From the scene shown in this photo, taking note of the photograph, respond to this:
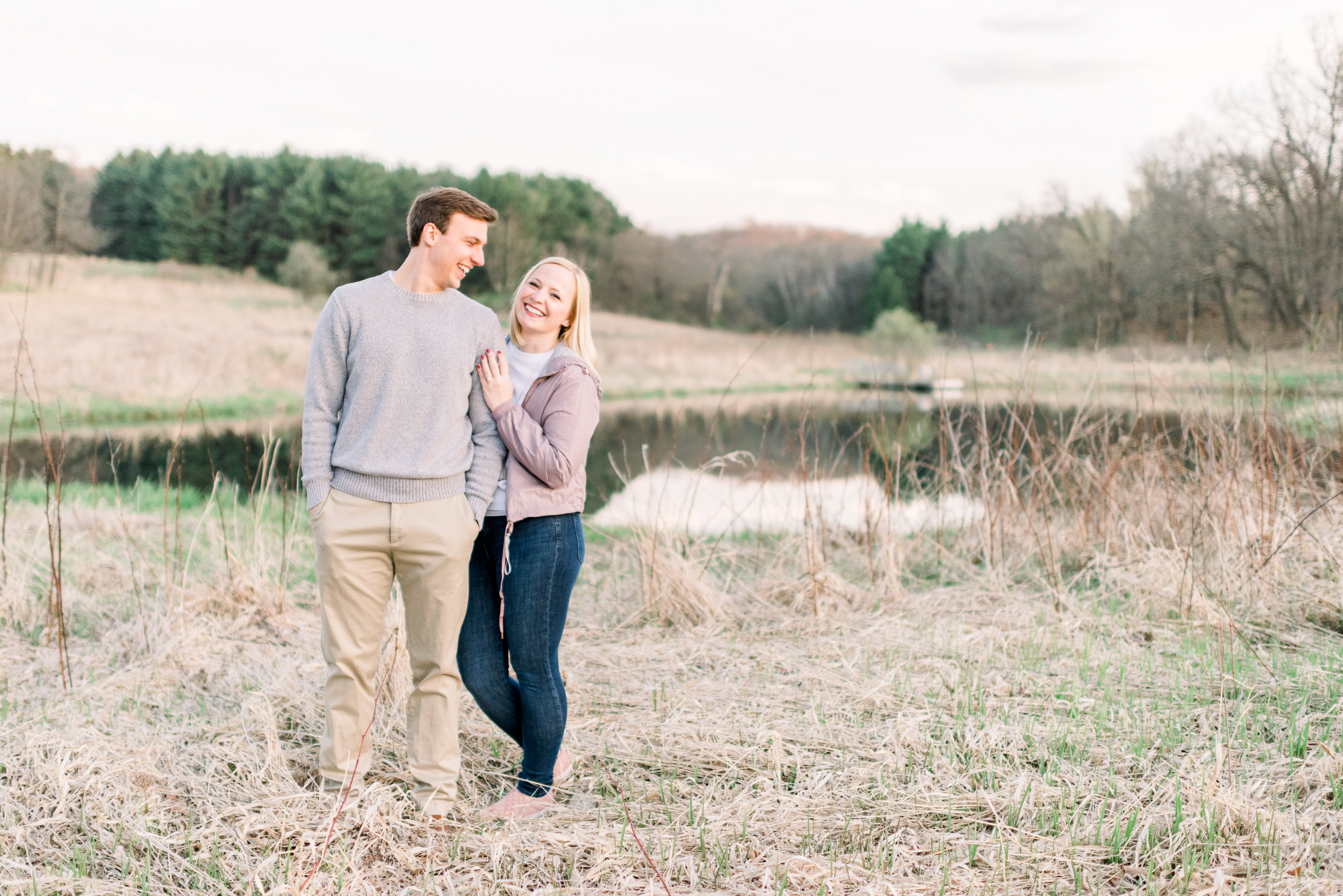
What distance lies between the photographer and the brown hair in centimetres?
221

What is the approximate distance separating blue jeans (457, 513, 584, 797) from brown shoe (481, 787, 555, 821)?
2 centimetres

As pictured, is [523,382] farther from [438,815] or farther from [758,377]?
[758,377]

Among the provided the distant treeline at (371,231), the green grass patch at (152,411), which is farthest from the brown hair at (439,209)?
the distant treeline at (371,231)

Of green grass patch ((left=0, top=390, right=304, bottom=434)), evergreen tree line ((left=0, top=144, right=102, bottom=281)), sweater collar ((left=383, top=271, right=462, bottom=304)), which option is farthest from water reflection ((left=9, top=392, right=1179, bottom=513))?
evergreen tree line ((left=0, top=144, right=102, bottom=281))

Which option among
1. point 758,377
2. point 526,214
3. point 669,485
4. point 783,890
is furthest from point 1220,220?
point 526,214

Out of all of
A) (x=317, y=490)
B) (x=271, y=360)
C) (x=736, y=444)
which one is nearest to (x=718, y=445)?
(x=736, y=444)

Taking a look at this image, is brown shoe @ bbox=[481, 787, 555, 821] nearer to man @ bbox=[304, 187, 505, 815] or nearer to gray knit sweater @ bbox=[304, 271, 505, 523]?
man @ bbox=[304, 187, 505, 815]

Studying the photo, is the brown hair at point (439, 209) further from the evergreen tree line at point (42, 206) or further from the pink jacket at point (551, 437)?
the evergreen tree line at point (42, 206)

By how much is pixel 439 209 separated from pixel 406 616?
1.03 meters

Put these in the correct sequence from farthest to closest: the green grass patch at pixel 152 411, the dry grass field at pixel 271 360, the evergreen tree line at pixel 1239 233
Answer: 1. the evergreen tree line at pixel 1239 233
2. the green grass patch at pixel 152 411
3. the dry grass field at pixel 271 360

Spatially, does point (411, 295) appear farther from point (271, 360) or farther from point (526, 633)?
point (271, 360)

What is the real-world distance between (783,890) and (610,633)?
216 cm

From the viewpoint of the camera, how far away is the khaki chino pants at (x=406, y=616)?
7.07 feet

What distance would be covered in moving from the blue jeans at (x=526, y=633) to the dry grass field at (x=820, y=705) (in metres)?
0.24
